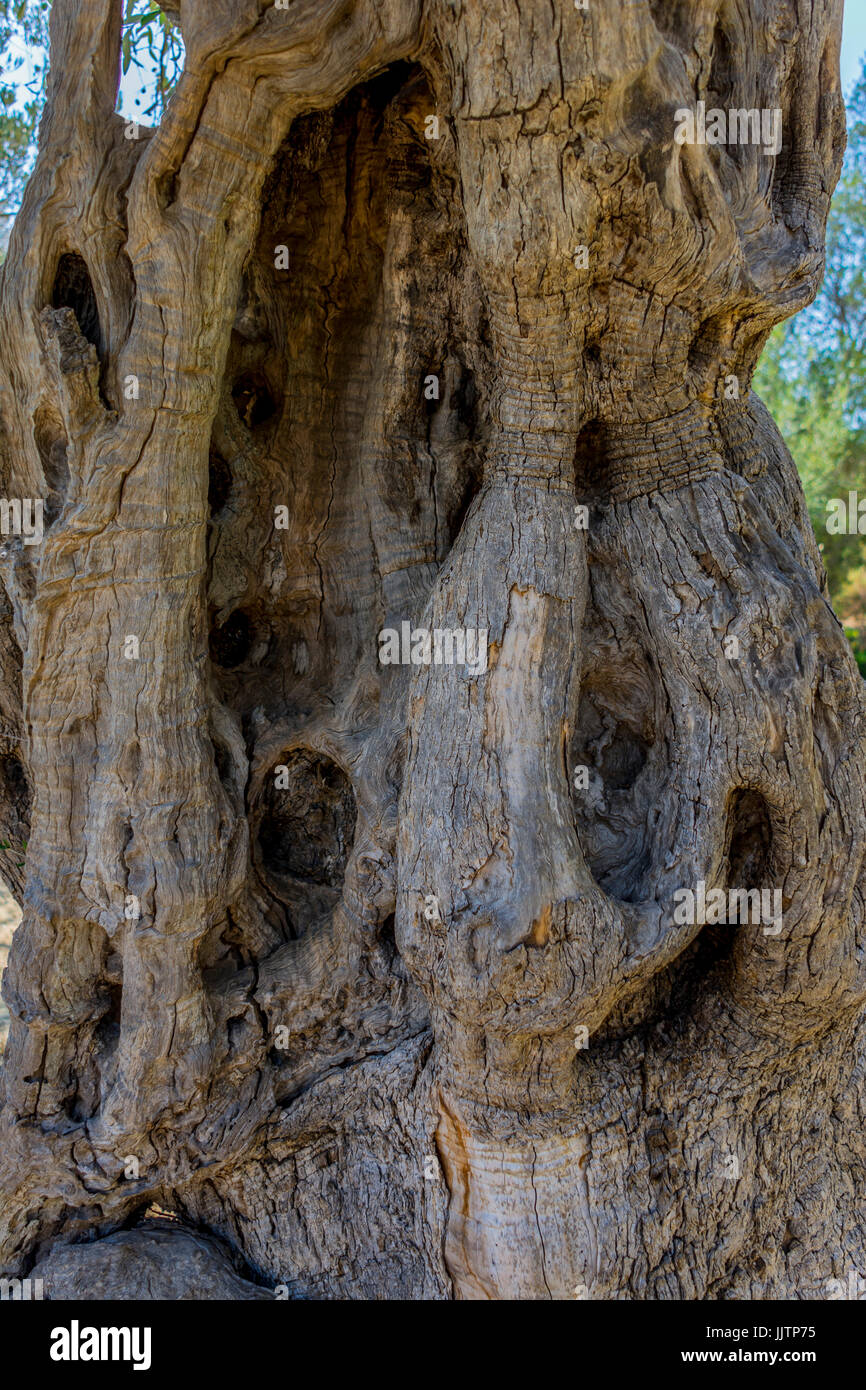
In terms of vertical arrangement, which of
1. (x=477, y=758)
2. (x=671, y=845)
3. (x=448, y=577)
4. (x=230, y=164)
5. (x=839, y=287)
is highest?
(x=839, y=287)

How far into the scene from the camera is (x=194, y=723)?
3293 mm

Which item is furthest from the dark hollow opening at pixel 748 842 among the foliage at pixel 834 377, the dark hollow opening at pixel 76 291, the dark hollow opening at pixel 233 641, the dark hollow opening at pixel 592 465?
the foliage at pixel 834 377

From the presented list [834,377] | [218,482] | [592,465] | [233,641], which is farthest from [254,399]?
[834,377]

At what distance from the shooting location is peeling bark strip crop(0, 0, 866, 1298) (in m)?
3.03

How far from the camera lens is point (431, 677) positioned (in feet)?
10.5

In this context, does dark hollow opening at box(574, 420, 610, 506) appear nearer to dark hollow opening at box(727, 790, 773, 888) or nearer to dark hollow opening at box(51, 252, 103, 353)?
dark hollow opening at box(727, 790, 773, 888)

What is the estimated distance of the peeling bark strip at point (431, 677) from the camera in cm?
303

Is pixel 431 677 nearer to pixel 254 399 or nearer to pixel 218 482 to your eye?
pixel 218 482

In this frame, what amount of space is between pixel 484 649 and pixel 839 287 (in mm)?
15761

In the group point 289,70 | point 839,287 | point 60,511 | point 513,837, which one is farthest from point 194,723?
point 839,287

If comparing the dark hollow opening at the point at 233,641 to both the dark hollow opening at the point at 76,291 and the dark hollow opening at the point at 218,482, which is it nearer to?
the dark hollow opening at the point at 218,482

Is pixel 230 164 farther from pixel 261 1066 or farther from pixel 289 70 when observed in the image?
pixel 261 1066

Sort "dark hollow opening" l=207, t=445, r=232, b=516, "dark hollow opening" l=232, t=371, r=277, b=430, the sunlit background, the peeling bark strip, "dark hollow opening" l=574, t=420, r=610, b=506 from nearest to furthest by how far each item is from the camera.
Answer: the peeling bark strip
"dark hollow opening" l=574, t=420, r=610, b=506
"dark hollow opening" l=207, t=445, r=232, b=516
"dark hollow opening" l=232, t=371, r=277, b=430
the sunlit background

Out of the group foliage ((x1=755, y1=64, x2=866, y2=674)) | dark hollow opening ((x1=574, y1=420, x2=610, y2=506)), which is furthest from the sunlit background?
dark hollow opening ((x1=574, y1=420, x2=610, y2=506))
